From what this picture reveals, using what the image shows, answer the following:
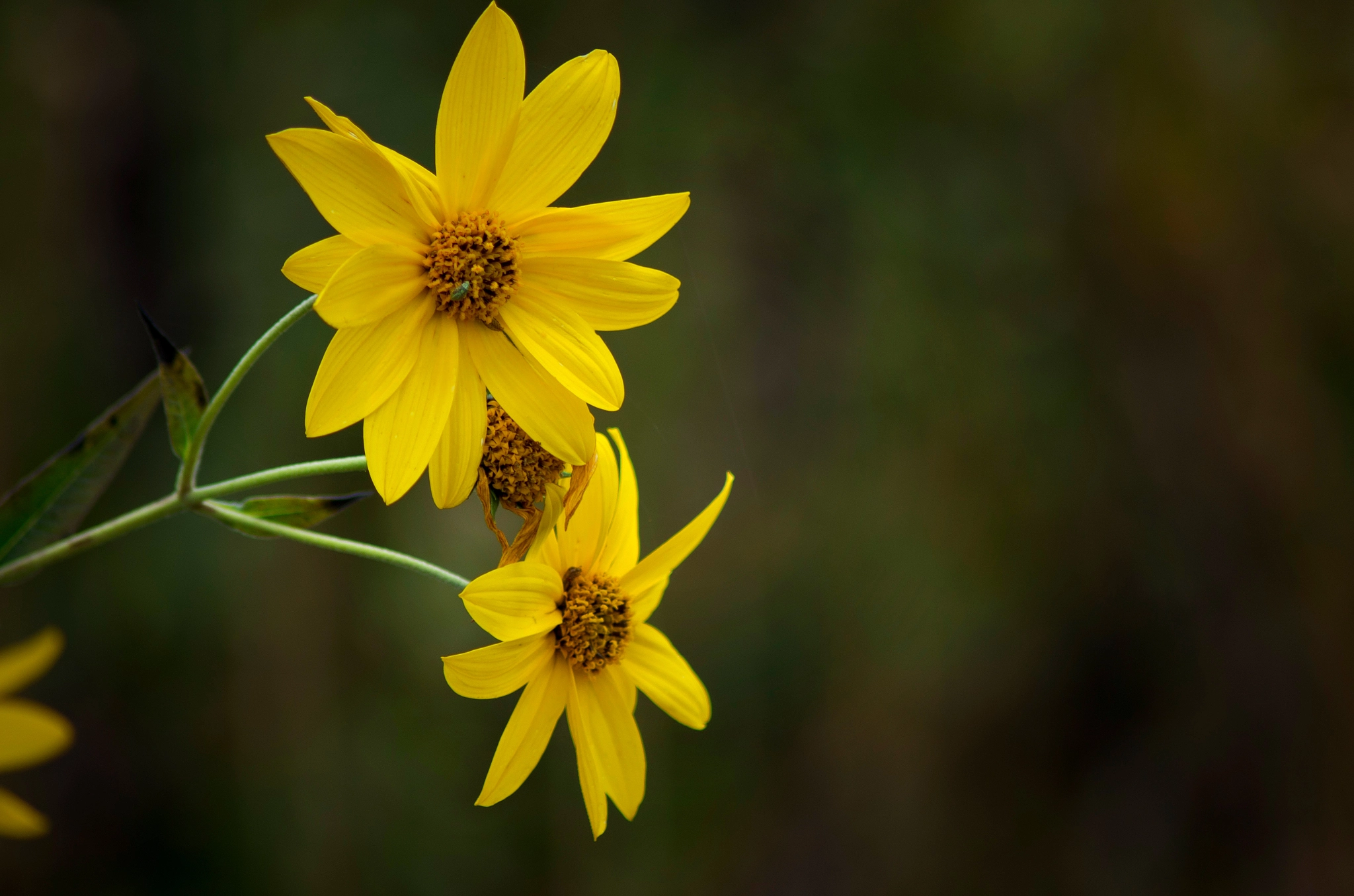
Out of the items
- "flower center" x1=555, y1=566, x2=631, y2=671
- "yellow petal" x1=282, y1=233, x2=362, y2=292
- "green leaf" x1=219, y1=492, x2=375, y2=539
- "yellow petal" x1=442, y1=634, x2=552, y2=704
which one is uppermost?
"yellow petal" x1=282, y1=233, x2=362, y2=292

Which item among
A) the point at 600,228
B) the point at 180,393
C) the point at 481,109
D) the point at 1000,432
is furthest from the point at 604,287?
the point at 1000,432

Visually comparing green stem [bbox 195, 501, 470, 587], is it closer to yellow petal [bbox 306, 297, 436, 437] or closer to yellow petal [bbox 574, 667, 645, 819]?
yellow petal [bbox 306, 297, 436, 437]

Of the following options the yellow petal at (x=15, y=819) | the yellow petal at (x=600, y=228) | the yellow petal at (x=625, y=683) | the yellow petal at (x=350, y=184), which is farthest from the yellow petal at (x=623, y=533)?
the yellow petal at (x=15, y=819)

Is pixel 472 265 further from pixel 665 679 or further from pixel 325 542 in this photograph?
pixel 665 679

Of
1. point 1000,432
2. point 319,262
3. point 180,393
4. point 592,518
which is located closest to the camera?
point 319,262

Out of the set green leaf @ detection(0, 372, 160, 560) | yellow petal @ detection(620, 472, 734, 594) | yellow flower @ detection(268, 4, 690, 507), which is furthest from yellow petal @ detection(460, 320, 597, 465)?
green leaf @ detection(0, 372, 160, 560)

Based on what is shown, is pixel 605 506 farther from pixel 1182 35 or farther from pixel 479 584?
pixel 1182 35
